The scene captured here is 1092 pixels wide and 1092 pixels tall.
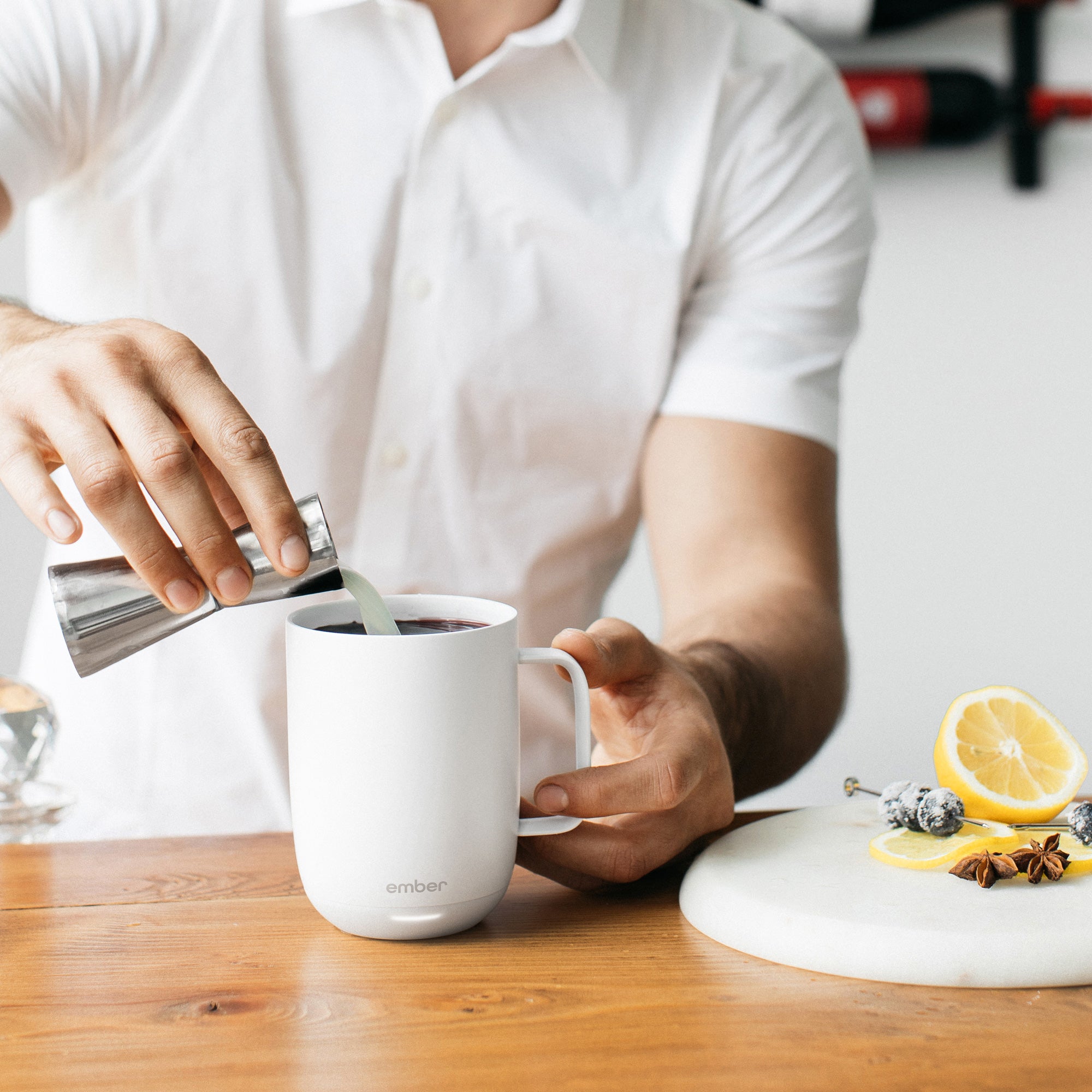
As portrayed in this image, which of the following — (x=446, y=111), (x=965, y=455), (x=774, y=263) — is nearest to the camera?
(x=446, y=111)

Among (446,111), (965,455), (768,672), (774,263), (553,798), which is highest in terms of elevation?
(446,111)

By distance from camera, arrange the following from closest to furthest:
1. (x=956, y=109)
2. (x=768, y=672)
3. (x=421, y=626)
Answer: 1. (x=421, y=626)
2. (x=768, y=672)
3. (x=956, y=109)

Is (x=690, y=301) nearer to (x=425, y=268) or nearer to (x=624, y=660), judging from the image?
(x=425, y=268)

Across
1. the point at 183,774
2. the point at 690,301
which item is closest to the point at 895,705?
the point at 690,301

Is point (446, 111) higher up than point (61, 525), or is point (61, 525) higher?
point (446, 111)

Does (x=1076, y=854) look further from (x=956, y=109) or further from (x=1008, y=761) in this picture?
(x=956, y=109)

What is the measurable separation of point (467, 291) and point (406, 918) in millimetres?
746

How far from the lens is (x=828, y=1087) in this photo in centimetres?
51

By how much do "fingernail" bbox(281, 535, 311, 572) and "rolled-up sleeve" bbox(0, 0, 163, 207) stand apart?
0.64m

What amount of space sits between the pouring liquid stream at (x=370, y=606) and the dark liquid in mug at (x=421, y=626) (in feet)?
0.06

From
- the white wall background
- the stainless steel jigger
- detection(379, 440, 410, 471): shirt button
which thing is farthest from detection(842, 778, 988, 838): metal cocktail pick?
the white wall background

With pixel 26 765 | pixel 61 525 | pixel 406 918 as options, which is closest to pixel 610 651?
pixel 406 918

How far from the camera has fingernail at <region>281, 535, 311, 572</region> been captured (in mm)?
641

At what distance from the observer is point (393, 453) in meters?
1.26
